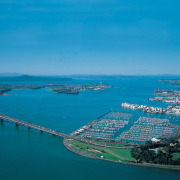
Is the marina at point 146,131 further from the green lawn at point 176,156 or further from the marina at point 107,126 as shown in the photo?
the green lawn at point 176,156

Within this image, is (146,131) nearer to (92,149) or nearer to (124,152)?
(124,152)

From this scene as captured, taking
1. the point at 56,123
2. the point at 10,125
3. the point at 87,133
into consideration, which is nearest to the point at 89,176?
the point at 87,133

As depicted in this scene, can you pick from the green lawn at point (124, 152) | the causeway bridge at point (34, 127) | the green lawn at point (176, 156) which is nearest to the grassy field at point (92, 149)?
the green lawn at point (124, 152)

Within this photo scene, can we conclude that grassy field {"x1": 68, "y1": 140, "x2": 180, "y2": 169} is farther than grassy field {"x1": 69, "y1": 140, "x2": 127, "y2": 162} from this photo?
No

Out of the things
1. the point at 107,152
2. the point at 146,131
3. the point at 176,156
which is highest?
the point at 146,131

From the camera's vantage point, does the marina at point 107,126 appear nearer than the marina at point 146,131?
No

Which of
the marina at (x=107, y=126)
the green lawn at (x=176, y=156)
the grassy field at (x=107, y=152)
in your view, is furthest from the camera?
the marina at (x=107, y=126)

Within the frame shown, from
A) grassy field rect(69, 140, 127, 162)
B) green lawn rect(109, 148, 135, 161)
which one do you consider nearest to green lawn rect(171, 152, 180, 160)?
green lawn rect(109, 148, 135, 161)

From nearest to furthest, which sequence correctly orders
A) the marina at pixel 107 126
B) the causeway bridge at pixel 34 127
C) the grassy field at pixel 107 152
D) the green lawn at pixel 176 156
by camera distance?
the green lawn at pixel 176 156
the grassy field at pixel 107 152
the causeway bridge at pixel 34 127
the marina at pixel 107 126

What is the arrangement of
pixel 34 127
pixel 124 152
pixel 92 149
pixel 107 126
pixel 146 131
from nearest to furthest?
pixel 124 152
pixel 92 149
pixel 146 131
pixel 34 127
pixel 107 126

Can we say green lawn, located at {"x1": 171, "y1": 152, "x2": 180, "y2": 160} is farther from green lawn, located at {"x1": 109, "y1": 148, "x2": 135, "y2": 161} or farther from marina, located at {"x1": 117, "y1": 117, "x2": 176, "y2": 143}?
marina, located at {"x1": 117, "y1": 117, "x2": 176, "y2": 143}

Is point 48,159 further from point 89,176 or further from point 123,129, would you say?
point 123,129

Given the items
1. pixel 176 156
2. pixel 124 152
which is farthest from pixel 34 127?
pixel 176 156
